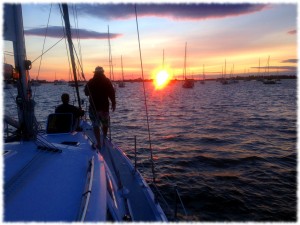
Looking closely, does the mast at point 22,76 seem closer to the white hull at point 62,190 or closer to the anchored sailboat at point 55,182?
the anchored sailboat at point 55,182

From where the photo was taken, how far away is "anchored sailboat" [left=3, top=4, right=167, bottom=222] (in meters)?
2.85

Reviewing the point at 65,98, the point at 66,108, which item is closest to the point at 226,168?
the point at 66,108

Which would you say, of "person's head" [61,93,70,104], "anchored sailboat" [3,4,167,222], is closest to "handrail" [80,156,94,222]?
"anchored sailboat" [3,4,167,222]

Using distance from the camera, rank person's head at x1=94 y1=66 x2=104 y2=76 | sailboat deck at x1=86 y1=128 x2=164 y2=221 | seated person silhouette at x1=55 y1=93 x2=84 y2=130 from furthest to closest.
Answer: seated person silhouette at x1=55 y1=93 x2=84 y2=130 < person's head at x1=94 y1=66 x2=104 y2=76 < sailboat deck at x1=86 y1=128 x2=164 y2=221

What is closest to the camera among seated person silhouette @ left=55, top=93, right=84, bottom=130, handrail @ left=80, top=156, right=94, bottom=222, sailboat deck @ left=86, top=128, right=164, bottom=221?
handrail @ left=80, top=156, right=94, bottom=222

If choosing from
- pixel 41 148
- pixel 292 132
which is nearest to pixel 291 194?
pixel 41 148

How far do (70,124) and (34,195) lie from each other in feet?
14.8

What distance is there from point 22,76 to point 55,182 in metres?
2.57

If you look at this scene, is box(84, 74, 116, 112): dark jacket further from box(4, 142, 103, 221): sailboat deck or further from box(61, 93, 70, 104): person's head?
box(4, 142, 103, 221): sailboat deck

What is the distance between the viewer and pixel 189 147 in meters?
14.4

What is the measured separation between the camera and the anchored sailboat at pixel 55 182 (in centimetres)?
285

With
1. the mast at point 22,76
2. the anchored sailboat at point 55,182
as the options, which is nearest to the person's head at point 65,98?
the anchored sailboat at point 55,182

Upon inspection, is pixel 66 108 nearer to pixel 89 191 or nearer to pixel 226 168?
pixel 89 191

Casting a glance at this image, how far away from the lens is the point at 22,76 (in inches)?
196
